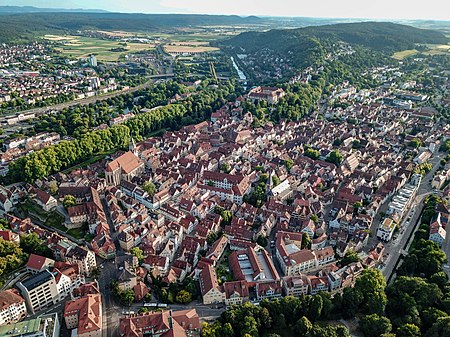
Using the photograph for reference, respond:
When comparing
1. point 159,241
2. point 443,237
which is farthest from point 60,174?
point 443,237

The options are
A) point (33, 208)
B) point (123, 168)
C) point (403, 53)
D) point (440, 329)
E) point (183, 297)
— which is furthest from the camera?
point (403, 53)

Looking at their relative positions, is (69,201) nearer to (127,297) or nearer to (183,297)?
(127,297)

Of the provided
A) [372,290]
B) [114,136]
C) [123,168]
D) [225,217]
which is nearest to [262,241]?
[225,217]

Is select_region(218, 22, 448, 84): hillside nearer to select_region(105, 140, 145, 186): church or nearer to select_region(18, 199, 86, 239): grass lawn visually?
select_region(105, 140, 145, 186): church

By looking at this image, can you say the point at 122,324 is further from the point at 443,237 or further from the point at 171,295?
the point at 443,237

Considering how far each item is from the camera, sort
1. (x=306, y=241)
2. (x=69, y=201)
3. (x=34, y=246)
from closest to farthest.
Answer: (x=34, y=246) → (x=306, y=241) → (x=69, y=201)

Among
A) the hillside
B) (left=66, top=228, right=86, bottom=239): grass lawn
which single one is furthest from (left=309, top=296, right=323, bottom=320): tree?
the hillside
